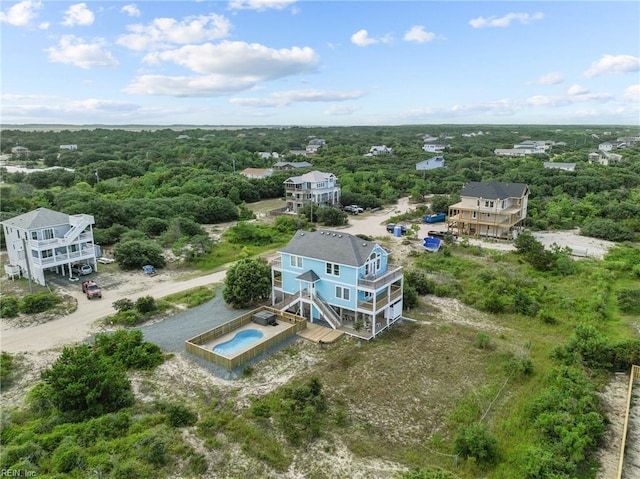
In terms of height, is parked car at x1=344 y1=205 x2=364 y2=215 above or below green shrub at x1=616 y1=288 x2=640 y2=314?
above

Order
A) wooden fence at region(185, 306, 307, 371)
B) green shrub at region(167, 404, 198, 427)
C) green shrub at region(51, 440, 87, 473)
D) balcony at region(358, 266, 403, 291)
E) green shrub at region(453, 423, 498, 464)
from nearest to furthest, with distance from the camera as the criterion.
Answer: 1. green shrub at region(51, 440, 87, 473)
2. green shrub at region(453, 423, 498, 464)
3. green shrub at region(167, 404, 198, 427)
4. wooden fence at region(185, 306, 307, 371)
5. balcony at region(358, 266, 403, 291)

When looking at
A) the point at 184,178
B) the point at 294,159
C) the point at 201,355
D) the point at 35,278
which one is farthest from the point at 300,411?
the point at 294,159

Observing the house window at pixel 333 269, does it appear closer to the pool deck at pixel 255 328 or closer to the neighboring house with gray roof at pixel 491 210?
the pool deck at pixel 255 328

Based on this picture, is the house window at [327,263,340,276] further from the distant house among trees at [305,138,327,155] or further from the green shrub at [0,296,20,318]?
the distant house among trees at [305,138,327,155]

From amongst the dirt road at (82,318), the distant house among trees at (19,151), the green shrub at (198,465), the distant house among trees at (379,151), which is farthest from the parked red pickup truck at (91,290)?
the distant house among trees at (19,151)

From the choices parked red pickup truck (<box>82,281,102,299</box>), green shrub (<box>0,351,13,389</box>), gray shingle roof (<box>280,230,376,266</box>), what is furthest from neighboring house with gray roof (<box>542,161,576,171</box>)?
green shrub (<box>0,351,13,389</box>)

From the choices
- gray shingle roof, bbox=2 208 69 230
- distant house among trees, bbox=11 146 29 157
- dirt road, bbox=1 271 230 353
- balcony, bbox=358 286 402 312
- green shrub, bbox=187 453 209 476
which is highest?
distant house among trees, bbox=11 146 29 157
